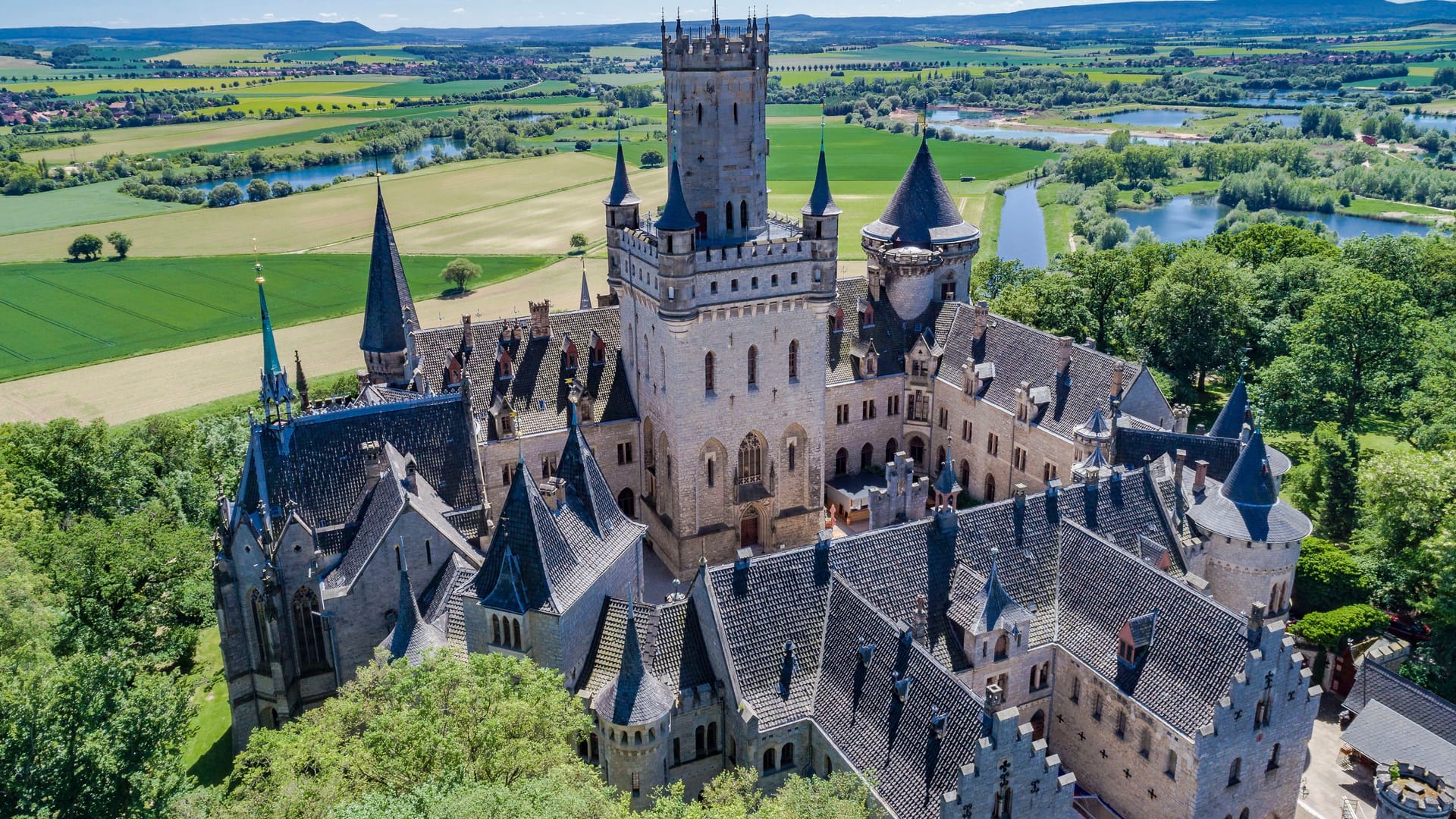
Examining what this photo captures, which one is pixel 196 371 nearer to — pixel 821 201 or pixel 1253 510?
pixel 821 201

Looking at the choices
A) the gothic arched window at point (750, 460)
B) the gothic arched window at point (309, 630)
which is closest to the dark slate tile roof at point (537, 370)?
the gothic arched window at point (750, 460)

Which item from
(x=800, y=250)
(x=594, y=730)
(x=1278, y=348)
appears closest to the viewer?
(x=594, y=730)

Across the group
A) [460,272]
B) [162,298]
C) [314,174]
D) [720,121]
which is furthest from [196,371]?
[314,174]

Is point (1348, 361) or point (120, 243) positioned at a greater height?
point (120, 243)

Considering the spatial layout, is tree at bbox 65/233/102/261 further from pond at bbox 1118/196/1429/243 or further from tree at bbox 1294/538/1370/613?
pond at bbox 1118/196/1429/243

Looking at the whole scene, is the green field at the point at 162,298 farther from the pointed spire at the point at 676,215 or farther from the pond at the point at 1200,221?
the pond at the point at 1200,221

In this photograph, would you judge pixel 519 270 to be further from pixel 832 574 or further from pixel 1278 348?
pixel 832 574

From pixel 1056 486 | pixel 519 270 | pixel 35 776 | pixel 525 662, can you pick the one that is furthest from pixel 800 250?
pixel 519 270
